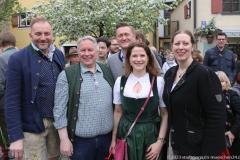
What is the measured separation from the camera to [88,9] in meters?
19.6

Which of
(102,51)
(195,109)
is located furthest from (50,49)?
(102,51)

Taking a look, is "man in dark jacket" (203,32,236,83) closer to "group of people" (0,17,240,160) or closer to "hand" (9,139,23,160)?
"group of people" (0,17,240,160)

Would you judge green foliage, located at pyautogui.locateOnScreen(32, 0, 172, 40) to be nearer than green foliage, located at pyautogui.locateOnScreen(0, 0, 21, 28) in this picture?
Yes

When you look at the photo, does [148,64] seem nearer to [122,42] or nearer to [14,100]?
[122,42]

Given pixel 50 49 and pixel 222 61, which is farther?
pixel 222 61

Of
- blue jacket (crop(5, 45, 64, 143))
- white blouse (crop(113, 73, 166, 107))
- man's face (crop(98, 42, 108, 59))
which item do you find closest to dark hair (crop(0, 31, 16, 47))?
man's face (crop(98, 42, 108, 59))

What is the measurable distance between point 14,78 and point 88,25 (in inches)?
602

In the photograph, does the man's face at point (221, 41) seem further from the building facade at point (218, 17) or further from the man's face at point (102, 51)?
the building facade at point (218, 17)

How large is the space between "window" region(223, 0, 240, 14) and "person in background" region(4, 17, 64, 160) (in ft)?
63.9

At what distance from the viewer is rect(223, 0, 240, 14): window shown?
22578 millimetres

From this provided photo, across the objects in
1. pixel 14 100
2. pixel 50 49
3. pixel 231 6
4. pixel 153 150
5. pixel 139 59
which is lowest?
pixel 153 150

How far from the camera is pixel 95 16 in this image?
19.1 m

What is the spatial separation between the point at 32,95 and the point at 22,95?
0.12m

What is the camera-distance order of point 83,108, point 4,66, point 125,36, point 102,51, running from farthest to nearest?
point 102,51, point 4,66, point 125,36, point 83,108
